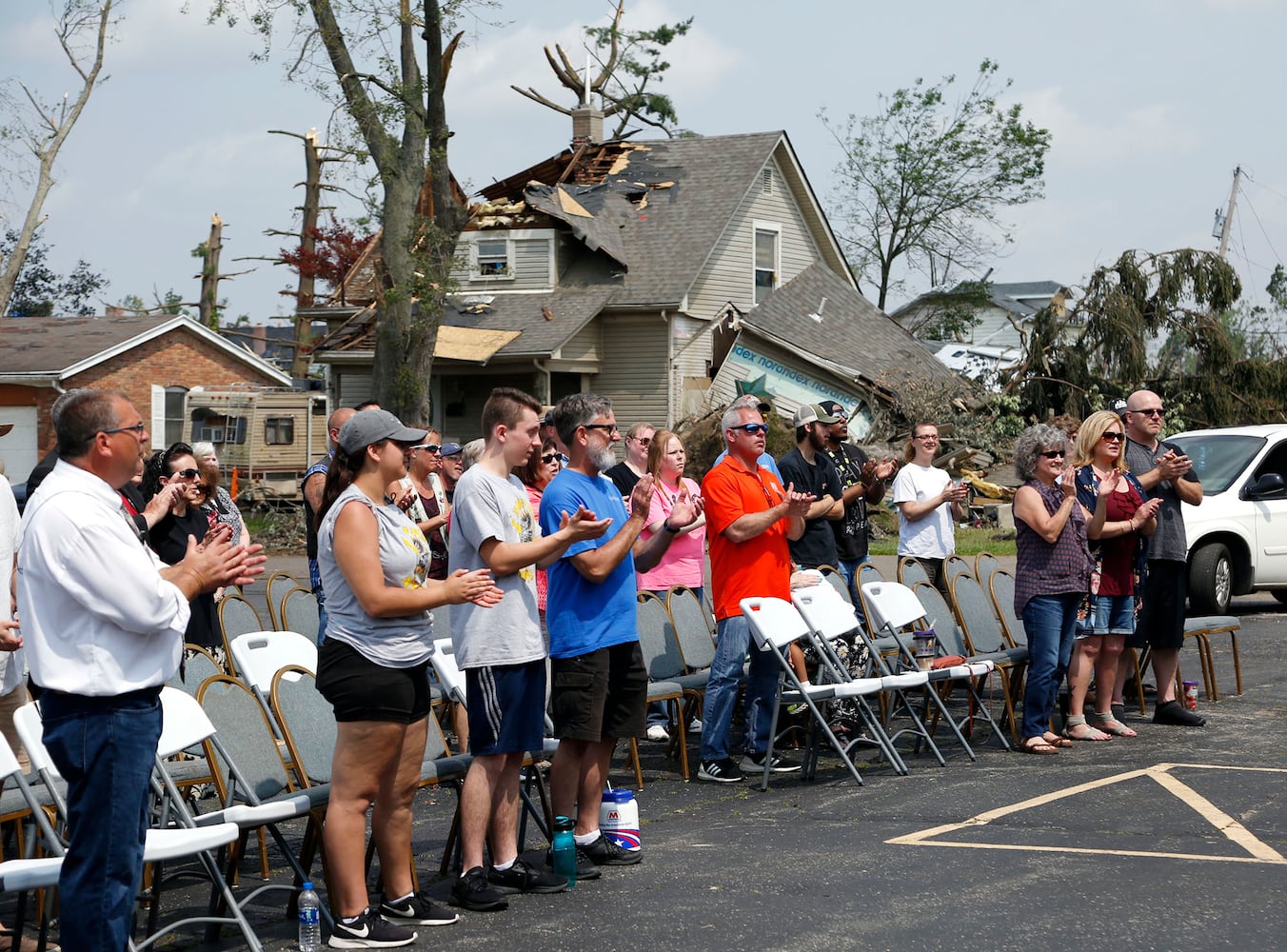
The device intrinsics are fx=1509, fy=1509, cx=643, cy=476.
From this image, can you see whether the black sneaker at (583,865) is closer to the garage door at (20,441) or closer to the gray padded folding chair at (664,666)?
the gray padded folding chair at (664,666)

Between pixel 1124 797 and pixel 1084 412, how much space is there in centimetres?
2252

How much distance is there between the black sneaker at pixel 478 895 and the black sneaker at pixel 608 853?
0.69 meters

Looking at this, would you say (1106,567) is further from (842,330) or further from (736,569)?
(842,330)

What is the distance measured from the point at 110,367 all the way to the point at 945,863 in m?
35.7

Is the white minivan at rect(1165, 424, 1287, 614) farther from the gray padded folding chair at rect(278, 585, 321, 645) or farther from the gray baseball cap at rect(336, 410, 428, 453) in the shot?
the gray baseball cap at rect(336, 410, 428, 453)

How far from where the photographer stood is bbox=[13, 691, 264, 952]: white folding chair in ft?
15.7

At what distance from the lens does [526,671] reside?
5809mm

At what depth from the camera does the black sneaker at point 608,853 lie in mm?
6289

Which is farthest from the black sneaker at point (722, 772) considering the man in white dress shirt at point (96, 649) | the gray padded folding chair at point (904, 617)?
the man in white dress shirt at point (96, 649)

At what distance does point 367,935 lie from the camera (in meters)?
5.19

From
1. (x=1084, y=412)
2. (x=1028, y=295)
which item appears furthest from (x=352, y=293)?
(x=1028, y=295)

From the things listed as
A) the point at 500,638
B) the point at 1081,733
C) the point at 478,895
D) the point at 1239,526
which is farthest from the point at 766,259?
the point at 478,895

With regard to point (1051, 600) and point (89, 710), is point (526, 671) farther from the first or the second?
point (1051, 600)

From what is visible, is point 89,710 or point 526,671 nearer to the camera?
point 89,710
